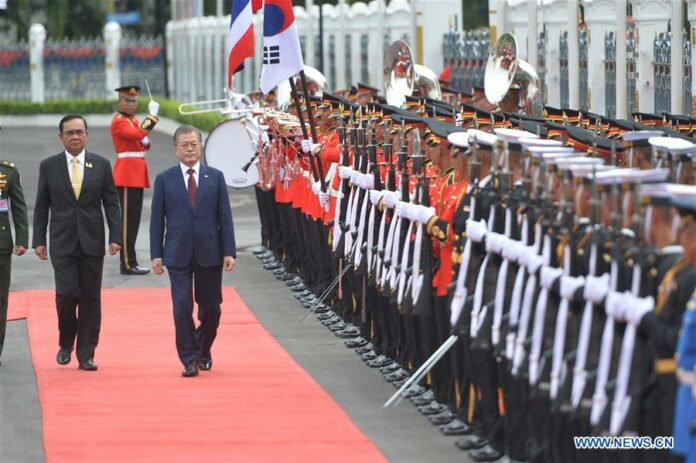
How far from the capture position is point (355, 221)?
523 inches

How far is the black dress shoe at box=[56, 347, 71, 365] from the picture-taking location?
1239 centimetres

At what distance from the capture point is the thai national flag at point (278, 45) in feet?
49.3

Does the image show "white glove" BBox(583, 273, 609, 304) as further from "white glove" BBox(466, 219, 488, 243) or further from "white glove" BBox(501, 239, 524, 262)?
"white glove" BBox(466, 219, 488, 243)

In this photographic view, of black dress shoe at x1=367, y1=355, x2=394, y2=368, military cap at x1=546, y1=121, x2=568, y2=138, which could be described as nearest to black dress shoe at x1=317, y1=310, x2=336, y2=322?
black dress shoe at x1=367, y1=355, x2=394, y2=368

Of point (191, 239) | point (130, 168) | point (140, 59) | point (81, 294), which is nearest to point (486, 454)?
point (191, 239)

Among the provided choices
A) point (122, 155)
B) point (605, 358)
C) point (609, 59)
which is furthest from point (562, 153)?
point (609, 59)

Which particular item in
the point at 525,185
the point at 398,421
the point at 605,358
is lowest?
the point at 398,421

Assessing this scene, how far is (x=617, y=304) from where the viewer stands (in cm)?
770

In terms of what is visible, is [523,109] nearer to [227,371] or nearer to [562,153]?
[227,371]

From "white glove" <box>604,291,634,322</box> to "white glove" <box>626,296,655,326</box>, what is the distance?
32 mm

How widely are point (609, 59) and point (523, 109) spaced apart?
4324 millimetres

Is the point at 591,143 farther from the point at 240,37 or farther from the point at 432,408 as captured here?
the point at 240,37

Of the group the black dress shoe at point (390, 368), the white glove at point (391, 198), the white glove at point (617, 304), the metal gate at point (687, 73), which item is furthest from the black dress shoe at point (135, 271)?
the white glove at point (617, 304)

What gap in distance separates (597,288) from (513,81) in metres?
8.94
